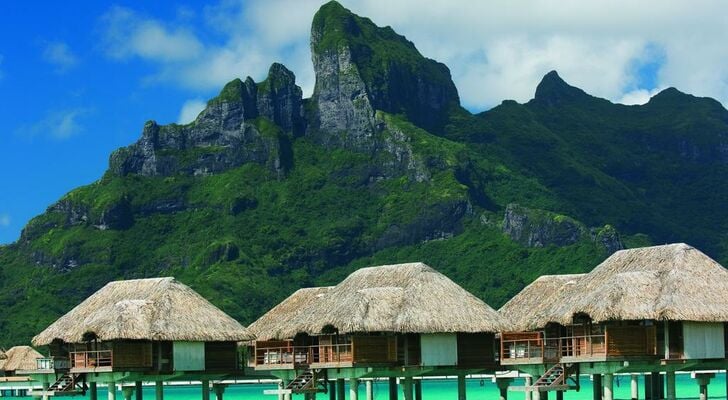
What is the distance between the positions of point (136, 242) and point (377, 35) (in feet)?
158

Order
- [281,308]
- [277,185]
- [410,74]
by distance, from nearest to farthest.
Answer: [281,308]
[277,185]
[410,74]

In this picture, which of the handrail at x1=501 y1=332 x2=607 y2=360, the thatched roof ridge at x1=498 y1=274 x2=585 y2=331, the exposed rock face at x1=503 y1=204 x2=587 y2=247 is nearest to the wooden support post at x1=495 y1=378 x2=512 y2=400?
the handrail at x1=501 y1=332 x2=607 y2=360

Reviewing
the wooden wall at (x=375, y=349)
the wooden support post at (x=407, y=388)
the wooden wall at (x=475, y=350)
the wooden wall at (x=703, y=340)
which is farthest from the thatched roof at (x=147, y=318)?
the wooden wall at (x=703, y=340)

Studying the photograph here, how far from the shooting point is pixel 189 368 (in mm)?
45844

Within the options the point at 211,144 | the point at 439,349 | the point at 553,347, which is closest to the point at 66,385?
the point at 439,349

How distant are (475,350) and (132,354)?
10455 mm

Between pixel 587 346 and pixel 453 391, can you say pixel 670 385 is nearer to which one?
pixel 587 346

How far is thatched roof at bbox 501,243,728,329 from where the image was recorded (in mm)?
40375

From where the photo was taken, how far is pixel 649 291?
41.2 meters

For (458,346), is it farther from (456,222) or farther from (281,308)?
(456,222)

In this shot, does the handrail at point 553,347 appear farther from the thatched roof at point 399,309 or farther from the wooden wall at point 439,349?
the wooden wall at point 439,349

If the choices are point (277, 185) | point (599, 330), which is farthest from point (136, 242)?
point (599, 330)

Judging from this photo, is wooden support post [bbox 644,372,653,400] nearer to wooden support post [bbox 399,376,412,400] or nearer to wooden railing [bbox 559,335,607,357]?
wooden railing [bbox 559,335,607,357]

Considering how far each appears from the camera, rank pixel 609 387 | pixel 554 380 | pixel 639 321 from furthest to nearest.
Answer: pixel 554 380, pixel 609 387, pixel 639 321
